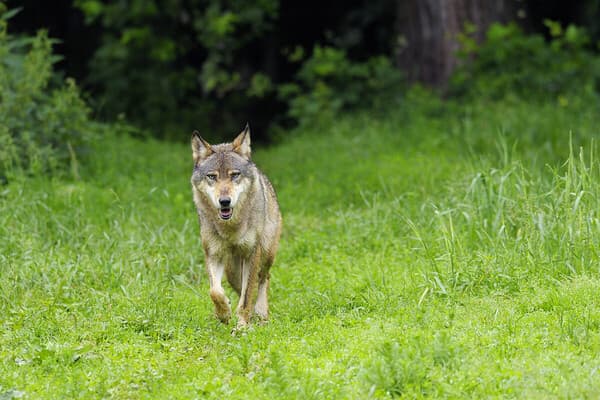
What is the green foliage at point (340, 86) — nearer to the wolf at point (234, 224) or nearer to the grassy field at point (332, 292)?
the grassy field at point (332, 292)

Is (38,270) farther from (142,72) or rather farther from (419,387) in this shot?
(142,72)

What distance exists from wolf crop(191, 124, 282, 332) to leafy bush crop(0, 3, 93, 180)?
4.05m

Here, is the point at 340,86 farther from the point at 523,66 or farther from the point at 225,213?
the point at 225,213

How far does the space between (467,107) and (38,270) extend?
9.06 m

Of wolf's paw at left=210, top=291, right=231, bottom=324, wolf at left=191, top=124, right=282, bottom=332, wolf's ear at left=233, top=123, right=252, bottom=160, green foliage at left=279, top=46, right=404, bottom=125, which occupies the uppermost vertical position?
wolf's ear at left=233, top=123, right=252, bottom=160

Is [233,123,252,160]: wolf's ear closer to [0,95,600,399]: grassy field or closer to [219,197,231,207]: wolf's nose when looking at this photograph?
[219,197,231,207]: wolf's nose

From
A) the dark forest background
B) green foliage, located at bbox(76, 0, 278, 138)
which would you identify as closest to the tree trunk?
the dark forest background

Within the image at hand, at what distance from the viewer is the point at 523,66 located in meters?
16.4

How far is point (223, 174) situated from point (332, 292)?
4.57ft

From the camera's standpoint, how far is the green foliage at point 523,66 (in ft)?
52.7

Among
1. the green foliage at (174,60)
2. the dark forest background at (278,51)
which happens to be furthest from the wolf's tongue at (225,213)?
the green foliage at (174,60)

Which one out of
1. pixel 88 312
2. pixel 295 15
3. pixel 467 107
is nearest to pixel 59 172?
pixel 88 312

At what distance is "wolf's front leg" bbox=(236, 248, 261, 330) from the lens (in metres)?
7.63

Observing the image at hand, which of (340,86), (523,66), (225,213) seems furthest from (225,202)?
(340,86)
